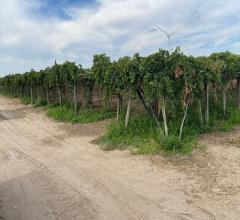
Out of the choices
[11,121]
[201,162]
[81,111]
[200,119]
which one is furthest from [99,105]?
[201,162]

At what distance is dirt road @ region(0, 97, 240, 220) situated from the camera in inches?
217

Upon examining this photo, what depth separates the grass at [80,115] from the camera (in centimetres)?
1475

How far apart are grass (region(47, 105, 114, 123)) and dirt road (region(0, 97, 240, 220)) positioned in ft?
12.7

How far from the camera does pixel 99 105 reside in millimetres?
18078

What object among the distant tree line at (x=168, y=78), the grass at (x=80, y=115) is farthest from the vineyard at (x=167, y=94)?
the grass at (x=80, y=115)

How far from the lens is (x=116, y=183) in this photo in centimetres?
689

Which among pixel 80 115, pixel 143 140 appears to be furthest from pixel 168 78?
pixel 80 115

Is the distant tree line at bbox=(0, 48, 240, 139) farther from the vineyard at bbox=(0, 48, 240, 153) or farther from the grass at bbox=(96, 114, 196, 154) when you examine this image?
the grass at bbox=(96, 114, 196, 154)

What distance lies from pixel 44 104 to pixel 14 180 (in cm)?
1471

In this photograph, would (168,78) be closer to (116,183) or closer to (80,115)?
(116,183)

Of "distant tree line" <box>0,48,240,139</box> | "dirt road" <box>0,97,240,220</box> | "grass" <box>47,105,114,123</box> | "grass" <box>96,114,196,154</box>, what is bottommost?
"dirt road" <box>0,97,240,220</box>

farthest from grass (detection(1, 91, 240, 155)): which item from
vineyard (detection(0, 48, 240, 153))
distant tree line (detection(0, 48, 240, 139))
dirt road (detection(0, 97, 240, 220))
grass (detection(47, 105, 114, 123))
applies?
grass (detection(47, 105, 114, 123))

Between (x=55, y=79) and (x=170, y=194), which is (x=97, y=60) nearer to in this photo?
(x=55, y=79)

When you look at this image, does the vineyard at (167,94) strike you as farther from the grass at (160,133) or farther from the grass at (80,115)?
the grass at (80,115)
